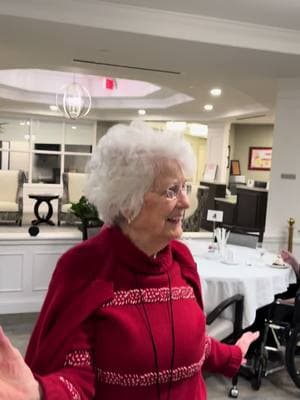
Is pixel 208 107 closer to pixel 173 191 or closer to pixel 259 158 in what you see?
pixel 259 158

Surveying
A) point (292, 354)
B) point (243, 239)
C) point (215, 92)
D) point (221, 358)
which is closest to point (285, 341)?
point (292, 354)

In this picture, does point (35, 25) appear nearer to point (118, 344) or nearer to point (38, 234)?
point (38, 234)

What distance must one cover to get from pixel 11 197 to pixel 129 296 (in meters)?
7.61

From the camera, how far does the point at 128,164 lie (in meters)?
1.05

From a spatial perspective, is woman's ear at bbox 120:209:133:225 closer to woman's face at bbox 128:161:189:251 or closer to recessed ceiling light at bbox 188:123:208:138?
woman's face at bbox 128:161:189:251

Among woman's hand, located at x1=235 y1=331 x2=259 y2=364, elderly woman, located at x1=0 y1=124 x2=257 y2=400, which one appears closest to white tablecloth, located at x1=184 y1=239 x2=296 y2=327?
woman's hand, located at x1=235 y1=331 x2=259 y2=364

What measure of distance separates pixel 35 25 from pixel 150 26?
35.5 inches

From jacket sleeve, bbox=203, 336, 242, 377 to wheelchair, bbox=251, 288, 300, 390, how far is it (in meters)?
1.61

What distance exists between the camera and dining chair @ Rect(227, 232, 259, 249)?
3.85 m

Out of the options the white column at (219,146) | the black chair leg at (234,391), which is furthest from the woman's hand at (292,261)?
the white column at (219,146)

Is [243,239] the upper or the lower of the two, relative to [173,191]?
lower

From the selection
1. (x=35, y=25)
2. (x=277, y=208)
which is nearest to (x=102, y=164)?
(x=35, y=25)

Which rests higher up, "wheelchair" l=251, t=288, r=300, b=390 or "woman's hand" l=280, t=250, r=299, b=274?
"woman's hand" l=280, t=250, r=299, b=274

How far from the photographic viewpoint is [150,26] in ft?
11.0
